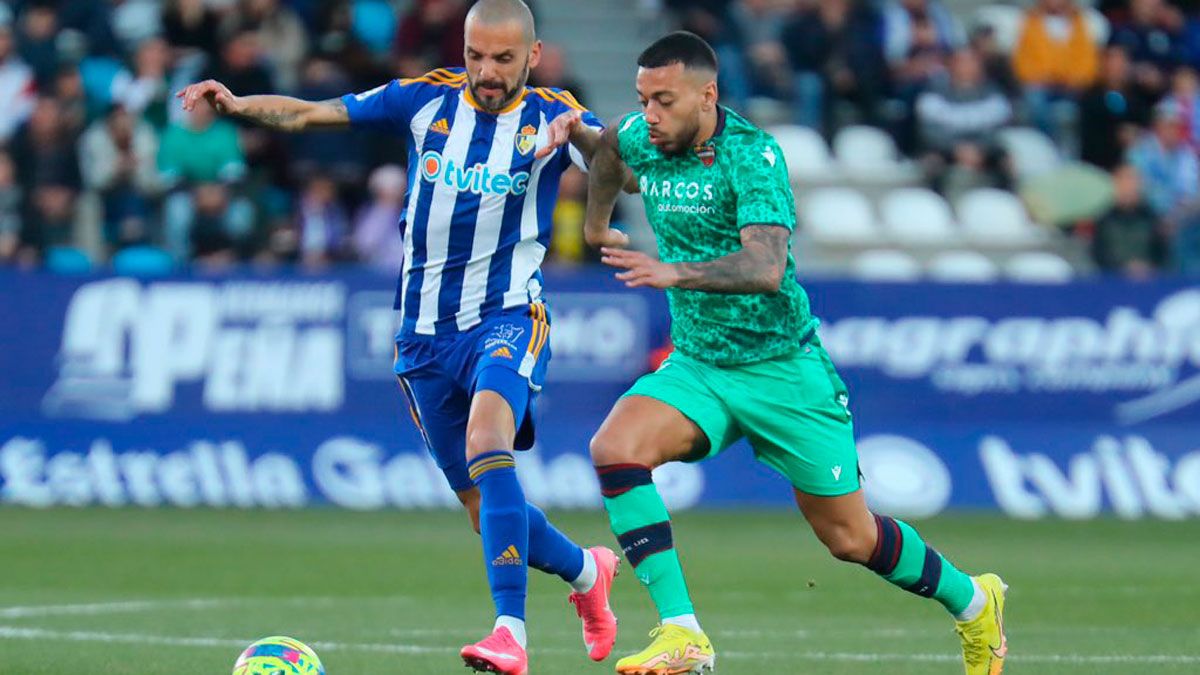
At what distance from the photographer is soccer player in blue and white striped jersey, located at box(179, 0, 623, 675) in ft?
29.4

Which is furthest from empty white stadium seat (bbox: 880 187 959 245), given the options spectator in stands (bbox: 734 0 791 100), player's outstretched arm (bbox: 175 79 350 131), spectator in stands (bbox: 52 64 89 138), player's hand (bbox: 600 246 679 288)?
player's hand (bbox: 600 246 679 288)

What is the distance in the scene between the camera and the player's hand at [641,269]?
746 centimetres

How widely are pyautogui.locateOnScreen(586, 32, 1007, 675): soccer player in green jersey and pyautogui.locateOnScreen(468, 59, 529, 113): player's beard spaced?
605 millimetres

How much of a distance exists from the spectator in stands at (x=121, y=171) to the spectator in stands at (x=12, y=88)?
711 mm

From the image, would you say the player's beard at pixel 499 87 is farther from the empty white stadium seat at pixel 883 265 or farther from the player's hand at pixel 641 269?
the empty white stadium seat at pixel 883 265

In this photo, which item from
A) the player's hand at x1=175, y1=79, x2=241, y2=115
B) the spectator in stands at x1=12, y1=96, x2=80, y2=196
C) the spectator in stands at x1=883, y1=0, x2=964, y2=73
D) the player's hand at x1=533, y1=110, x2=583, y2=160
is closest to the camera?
the player's hand at x1=175, y1=79, x2=241, y2=115

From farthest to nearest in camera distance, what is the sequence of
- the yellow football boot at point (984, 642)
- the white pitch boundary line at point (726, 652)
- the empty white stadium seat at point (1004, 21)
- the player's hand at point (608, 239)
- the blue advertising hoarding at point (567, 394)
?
the empty white stadium seat at point (1004, 21) < the blue advertising hoarding at point (567, 394) < the white pitch boundary line at point (726, 652) < the player's hand at point (608, 239) < the yellow football boot at point (984, 642)

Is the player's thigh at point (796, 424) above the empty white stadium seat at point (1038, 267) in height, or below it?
above

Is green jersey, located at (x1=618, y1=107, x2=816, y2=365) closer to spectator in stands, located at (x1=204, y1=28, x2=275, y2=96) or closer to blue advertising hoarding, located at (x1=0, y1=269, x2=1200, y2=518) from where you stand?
blue advertising hoarding, located at (x1=0, y1=269, x2=1200, y2=518)

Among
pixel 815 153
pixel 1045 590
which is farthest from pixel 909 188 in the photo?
pixel 1045 590

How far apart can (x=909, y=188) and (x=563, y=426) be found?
600 cm

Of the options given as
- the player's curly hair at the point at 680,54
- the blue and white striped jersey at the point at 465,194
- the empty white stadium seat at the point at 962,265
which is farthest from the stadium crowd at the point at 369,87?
the player's curly hair at the point at 680,54

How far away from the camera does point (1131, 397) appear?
18172 millimetres

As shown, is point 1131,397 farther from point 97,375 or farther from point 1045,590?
point 97,375
